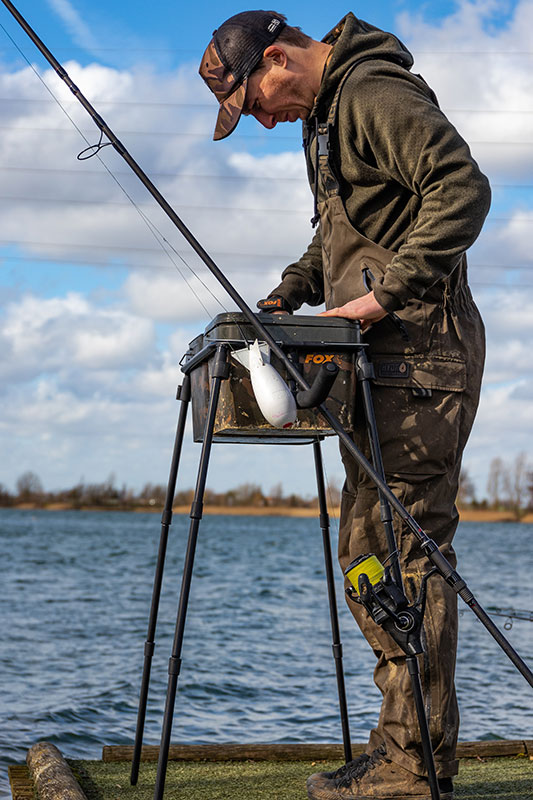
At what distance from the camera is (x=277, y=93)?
3.05 metres

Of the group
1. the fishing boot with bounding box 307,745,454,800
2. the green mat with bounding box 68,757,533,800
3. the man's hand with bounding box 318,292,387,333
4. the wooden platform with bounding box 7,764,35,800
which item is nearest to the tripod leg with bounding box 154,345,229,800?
the man's hand with bounding box 318,292,387,333

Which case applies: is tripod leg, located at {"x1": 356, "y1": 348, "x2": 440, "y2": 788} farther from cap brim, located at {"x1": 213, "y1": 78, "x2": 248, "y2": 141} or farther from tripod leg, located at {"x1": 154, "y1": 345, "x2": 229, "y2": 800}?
cap brim, located at {"x1": 213, "y1": 78, "x2": 248, "y2": 141}

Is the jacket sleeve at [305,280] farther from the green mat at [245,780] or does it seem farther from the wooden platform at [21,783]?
the wooden platform at [21,783]

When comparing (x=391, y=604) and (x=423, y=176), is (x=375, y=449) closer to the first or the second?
(x=391, y=604)

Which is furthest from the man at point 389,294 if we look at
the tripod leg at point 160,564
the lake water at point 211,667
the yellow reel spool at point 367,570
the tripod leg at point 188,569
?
the lake water at point 211,667

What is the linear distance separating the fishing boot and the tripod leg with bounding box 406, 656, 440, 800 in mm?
303

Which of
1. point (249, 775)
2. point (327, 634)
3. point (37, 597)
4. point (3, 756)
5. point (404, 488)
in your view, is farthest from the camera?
point (37, 597)

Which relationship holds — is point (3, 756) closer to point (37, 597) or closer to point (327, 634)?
point (327, 634)

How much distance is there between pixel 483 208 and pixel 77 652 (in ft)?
32.9

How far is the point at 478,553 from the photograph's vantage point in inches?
1677

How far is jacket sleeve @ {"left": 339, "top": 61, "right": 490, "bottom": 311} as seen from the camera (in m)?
2.75

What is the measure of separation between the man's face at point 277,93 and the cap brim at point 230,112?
0.08 ft

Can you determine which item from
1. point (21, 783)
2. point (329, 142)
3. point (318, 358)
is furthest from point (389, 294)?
point (21, 783)

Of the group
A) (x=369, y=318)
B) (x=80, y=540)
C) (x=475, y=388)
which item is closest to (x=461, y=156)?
(x=369, y=318)
